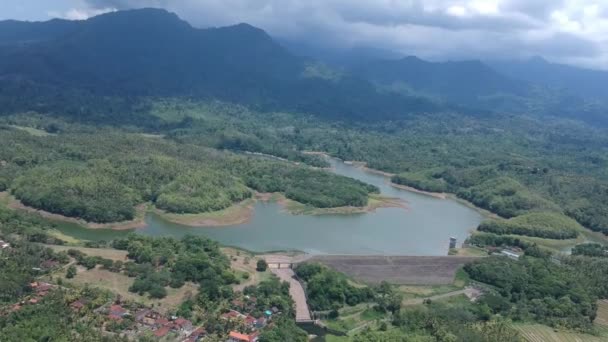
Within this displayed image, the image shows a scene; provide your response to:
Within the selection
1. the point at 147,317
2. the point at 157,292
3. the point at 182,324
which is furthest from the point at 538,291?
the point at 147,317

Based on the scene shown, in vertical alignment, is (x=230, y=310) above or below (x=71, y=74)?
below

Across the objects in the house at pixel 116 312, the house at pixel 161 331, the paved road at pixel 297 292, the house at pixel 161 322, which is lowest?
the paved road at pixel 297 292

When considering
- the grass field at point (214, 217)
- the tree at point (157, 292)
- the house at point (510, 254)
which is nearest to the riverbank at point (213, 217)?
the grass field at point (214, 217)

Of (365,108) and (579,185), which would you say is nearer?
(579,185)

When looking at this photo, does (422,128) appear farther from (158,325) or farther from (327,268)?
(158,325)

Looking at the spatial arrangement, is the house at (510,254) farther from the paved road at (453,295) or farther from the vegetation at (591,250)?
the paved road at (453,295)

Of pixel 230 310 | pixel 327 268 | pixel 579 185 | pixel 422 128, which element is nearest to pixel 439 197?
pixel 579 185
